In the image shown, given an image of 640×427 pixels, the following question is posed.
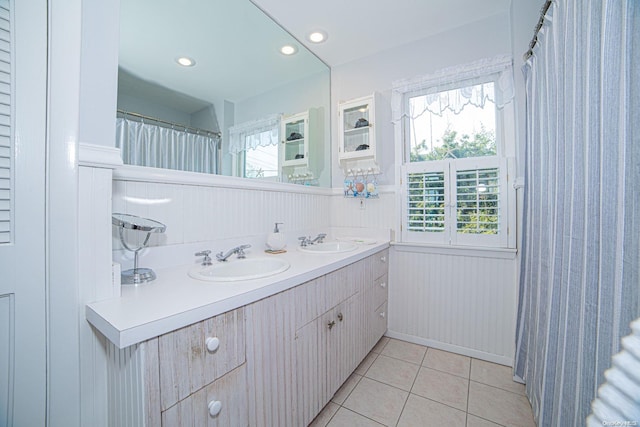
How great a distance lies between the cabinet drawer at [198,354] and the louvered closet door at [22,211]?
0.39 metres

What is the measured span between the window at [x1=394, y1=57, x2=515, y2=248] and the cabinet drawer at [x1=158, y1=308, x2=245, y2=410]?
1.67 m

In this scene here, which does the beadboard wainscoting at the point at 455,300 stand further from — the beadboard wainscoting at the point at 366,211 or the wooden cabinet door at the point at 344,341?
the wooden cabinet door at the point at 344,341

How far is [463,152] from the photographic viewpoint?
1958 millimetres

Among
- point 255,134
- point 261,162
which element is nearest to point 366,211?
point 261,162

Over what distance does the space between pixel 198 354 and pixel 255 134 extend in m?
1.39

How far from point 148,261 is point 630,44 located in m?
1.76

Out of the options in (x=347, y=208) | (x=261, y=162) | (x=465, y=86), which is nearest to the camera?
(x=261, y=162)

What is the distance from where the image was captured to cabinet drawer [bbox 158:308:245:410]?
2.20 feet

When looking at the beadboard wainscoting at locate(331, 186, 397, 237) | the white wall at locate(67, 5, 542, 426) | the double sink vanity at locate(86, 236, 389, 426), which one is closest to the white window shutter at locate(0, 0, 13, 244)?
the white wall at locate(67, 5, 542, 426)

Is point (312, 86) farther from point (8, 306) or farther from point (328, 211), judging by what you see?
point (8, 306)

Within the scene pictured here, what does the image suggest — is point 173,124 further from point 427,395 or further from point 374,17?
point 427,395

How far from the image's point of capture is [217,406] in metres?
0.78

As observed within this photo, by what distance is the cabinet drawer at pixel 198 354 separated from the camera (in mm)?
669

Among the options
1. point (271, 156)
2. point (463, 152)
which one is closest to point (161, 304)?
point (271, 156)
